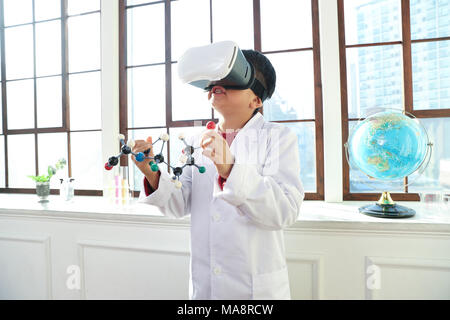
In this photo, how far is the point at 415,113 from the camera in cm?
166

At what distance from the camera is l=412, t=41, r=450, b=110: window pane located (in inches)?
64.2

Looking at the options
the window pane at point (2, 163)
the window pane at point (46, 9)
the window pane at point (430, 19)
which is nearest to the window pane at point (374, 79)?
the window pane at point (430, 19)

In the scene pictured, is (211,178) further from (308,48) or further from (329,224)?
(308,48)

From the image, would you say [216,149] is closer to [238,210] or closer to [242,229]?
[238,210]

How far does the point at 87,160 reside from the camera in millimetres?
2221

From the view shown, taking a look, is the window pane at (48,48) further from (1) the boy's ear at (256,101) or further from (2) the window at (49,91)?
(1) the boy's ear at (256,101)

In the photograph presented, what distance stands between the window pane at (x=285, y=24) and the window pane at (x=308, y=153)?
572mm

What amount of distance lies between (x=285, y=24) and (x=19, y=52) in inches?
94.7

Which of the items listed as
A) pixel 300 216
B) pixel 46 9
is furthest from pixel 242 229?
pixel 46 9

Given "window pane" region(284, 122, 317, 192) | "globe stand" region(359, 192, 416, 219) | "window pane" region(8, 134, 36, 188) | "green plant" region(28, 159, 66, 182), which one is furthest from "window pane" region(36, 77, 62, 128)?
"globe stand" region(359, 192, 416, 219)

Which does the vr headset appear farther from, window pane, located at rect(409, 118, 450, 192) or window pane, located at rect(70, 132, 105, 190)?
window pane, located at rect(70, 132, 105, 190)

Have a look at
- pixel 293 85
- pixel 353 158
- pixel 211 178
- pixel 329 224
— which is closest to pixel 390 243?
pixel 329 224

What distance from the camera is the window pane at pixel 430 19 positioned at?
164cm
